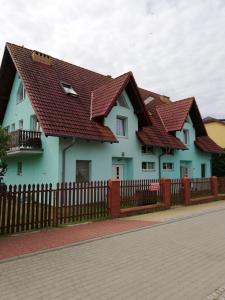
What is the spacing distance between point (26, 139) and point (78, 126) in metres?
2.73

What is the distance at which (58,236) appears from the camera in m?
8.84

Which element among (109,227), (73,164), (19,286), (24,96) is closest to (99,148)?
(73,164)

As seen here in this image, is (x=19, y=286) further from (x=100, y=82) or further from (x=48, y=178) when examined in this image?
(x=100, y=82)

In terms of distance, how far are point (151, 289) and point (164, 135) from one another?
18.5m

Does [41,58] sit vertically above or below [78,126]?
above

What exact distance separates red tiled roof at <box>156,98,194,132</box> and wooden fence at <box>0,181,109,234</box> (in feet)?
42.1

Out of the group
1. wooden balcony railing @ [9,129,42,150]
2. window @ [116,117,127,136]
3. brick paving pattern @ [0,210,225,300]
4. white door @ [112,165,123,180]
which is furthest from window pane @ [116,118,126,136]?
brick paving pattern @ [0,210,225,300]

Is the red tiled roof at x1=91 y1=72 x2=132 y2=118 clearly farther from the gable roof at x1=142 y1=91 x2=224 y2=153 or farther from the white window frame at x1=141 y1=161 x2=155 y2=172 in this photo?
the gable roof at x1=142 y1=91 x2=224 y2=153

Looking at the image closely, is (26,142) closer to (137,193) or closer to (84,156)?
(84,156)

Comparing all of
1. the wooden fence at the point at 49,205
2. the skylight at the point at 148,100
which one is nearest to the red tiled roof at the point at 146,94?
the skylight at the point at 148,100

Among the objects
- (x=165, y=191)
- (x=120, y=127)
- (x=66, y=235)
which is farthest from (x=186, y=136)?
(x=66, y=235)

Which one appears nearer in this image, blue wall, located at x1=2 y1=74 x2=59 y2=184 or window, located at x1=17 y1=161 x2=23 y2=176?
blue wall, located at x1=2 y1=74 x2=59 y2=184

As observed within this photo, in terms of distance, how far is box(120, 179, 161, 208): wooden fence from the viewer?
13.3 metres

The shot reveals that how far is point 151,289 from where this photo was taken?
4.83 m
